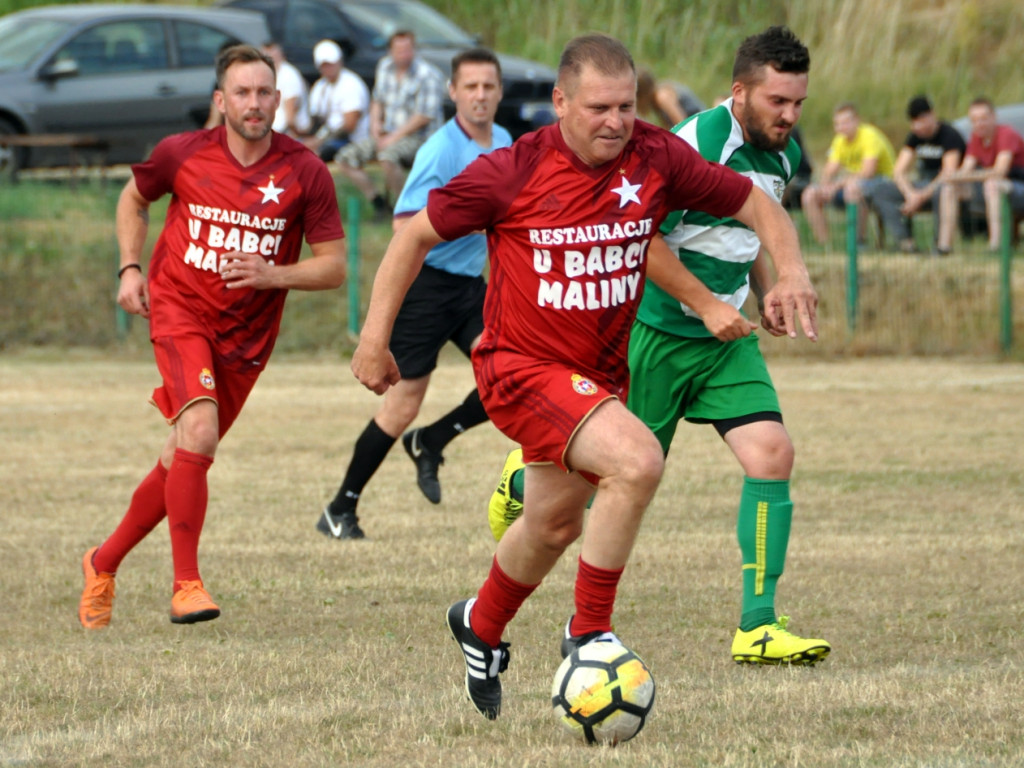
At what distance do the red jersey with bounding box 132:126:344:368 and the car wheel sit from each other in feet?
38.9

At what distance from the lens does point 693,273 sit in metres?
5.63

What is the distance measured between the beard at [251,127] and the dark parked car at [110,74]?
11930mm

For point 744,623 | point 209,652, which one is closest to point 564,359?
point 744,623

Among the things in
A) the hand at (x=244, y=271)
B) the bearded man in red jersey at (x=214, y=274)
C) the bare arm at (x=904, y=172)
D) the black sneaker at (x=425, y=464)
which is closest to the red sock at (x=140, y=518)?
the bearded man in red jersey at (x=214, y=274)

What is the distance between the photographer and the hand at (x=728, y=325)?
491 centimetres

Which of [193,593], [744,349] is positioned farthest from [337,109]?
[744,349]

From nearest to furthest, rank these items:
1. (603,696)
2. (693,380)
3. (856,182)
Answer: (603,696)
(693,380)
(856,182)

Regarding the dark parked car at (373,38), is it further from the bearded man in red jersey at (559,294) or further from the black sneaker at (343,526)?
the bearded man in red jersey at (559,294)

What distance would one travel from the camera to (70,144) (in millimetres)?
17375

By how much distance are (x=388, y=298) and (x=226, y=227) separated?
1.82 meters

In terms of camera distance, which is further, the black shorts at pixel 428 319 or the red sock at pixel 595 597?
the black shorts at pixel 428 319

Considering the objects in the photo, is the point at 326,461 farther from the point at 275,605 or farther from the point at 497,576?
the point at 497,576

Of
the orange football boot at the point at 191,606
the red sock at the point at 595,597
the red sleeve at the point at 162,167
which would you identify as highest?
the red sleeve at the point at 162,167

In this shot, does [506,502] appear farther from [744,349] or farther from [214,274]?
[214,274]
